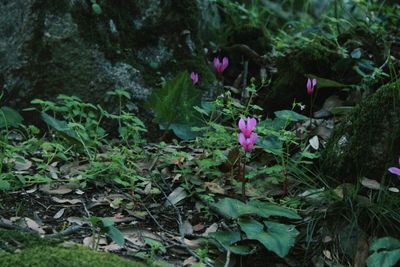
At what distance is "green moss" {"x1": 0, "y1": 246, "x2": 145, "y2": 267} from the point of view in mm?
1948

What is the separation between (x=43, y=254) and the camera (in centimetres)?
200

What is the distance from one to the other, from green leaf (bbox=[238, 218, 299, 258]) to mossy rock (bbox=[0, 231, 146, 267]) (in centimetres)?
45

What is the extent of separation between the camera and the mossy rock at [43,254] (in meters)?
1.96

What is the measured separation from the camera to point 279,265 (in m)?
2.45

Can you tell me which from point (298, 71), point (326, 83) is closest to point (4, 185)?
point (326, 83)

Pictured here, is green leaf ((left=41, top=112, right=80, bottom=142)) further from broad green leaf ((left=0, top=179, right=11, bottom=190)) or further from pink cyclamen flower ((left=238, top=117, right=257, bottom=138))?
pink cyclamen flower ((left=238, top=117, right=257, bottom=138))

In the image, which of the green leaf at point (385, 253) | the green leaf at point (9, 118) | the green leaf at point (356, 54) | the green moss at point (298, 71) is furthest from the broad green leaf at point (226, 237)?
the green leaf at point (356, 54)

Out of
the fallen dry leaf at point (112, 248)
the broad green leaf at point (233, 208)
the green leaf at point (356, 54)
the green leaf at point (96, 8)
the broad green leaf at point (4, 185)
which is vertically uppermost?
the green leaf at point (96, 8)

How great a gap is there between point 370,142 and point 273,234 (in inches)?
→ 26.9

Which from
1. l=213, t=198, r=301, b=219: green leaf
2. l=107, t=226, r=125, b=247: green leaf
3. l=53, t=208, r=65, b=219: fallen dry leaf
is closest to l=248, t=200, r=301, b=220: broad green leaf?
l=213, t=198, r=301, b=219: green leaf

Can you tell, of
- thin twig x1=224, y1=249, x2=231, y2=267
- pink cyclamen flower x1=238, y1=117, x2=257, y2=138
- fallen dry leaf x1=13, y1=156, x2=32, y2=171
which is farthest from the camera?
fallen dry leaf x1=13, y1=156, x2=32, y2=171

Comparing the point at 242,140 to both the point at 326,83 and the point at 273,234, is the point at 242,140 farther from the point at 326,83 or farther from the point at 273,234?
the point at 326,83

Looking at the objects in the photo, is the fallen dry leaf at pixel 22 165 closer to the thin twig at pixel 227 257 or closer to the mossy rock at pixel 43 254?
the mossy rock at pixel 43 254

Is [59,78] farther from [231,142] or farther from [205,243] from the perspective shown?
[205,243]
